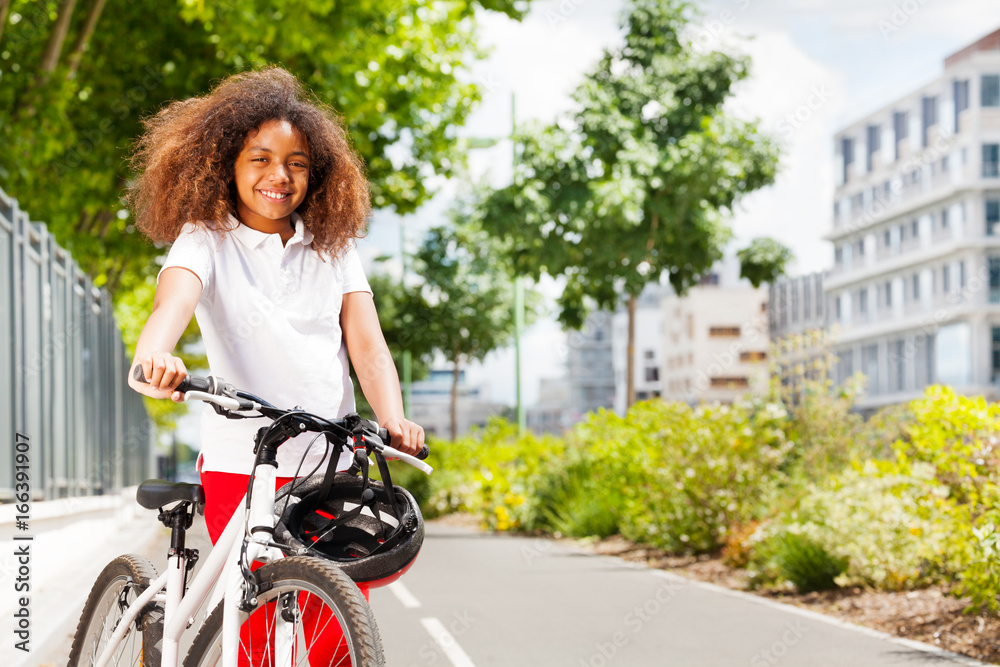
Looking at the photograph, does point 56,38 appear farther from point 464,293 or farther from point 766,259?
point 464,293

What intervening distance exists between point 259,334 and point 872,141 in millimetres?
78865

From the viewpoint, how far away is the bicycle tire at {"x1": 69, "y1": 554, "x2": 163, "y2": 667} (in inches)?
116

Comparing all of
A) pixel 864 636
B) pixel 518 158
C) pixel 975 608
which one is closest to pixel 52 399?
pixel 864 636

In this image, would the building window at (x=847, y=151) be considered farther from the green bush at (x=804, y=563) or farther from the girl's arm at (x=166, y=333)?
the girl's arm at (x=166, y=333)

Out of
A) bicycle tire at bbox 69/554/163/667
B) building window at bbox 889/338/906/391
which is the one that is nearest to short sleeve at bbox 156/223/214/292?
bicycle tire at bbox 69/554/163/667

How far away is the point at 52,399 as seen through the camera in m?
9.19

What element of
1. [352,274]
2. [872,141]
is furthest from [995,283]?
[352,274]

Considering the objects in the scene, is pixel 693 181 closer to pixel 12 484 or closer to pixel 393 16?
pixel 393 16

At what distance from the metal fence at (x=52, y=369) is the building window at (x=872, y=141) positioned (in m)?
69.2

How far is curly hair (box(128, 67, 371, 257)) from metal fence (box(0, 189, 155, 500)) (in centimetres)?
481

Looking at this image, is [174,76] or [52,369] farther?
[174,76]

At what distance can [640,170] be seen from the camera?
52.3 ft

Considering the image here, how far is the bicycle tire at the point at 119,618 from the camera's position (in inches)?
116

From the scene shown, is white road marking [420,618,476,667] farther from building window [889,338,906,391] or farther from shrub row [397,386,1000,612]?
building window [889,338,906,391]
